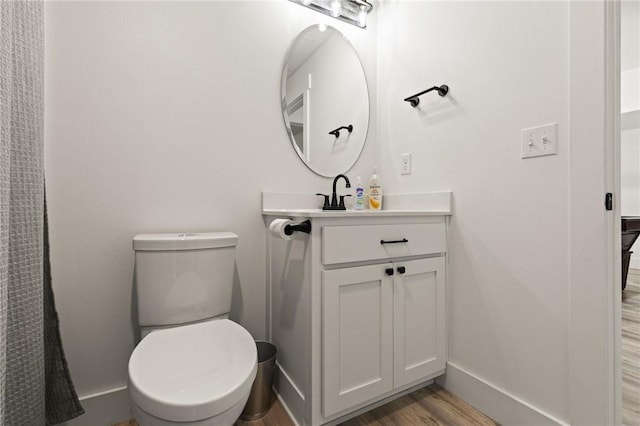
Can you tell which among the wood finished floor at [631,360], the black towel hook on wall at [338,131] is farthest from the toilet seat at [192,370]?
the wood finished floor at [631,360]

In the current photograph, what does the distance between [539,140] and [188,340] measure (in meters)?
1.45

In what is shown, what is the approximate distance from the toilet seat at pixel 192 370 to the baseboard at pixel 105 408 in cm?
51

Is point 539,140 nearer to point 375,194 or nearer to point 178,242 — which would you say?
point 375,194

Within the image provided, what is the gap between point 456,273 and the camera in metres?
1.45

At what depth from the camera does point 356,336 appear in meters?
1.20

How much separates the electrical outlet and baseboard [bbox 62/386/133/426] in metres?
1.71

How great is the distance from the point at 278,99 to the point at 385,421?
5.31 feet

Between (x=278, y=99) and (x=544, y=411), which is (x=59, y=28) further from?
(x=544, y=411)

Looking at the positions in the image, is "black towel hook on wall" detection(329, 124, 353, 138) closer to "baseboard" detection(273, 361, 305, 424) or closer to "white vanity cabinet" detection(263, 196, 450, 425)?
"white vanity cabinet" detection(263, 196, 450, 425)

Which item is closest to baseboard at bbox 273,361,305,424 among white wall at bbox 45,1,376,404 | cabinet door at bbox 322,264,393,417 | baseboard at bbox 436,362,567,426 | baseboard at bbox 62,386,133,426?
cabinet door at bbox 322,264,393,417

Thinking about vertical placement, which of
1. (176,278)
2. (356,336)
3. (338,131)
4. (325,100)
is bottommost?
(356,336)

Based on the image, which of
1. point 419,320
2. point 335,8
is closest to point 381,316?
point 419,320

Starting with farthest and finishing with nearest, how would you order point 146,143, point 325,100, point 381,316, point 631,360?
point 325,100 < point 631,360 < point 146,143 < point 381,316

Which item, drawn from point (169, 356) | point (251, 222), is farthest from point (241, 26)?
point (169, 356)
